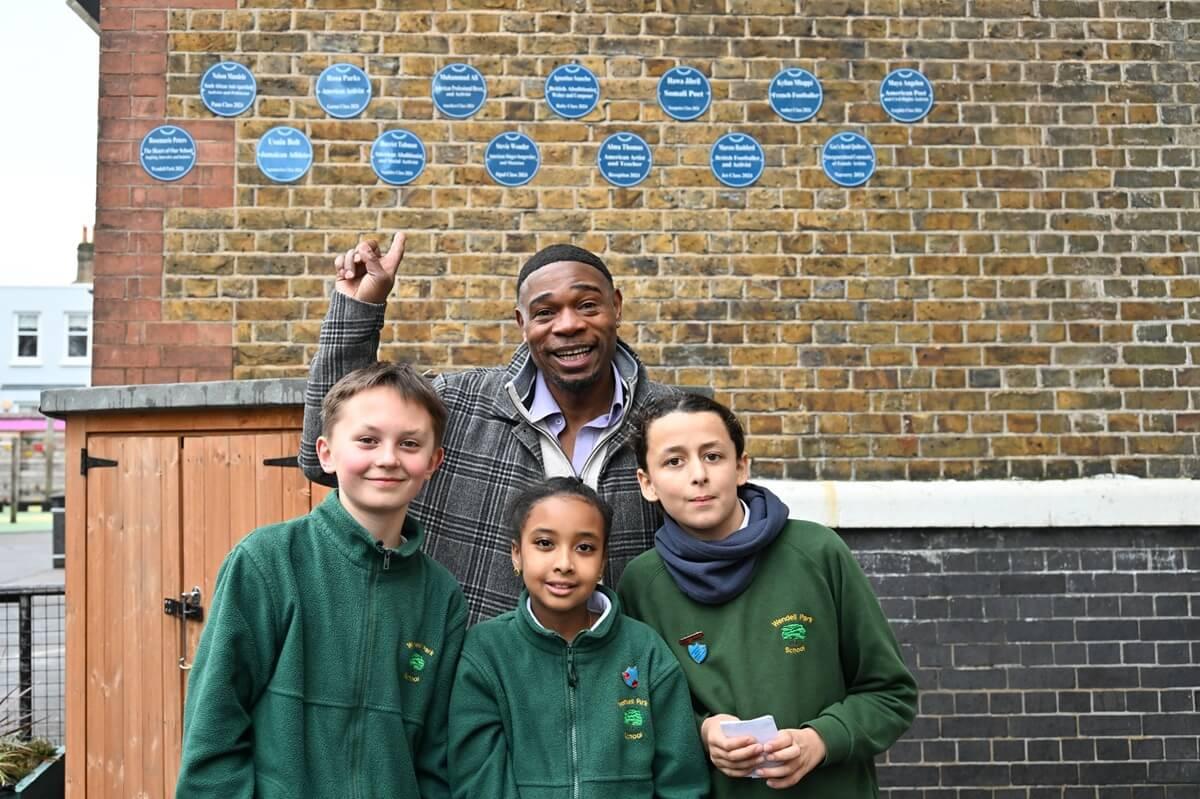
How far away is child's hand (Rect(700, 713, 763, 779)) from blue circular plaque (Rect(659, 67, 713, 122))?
12.4 feet

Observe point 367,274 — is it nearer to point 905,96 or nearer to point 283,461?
point 283,461

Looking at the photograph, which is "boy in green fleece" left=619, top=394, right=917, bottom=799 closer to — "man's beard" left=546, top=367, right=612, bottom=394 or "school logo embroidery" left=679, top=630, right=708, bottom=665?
"school logo embroidery" left=679, top=630, right=708, bottom=665

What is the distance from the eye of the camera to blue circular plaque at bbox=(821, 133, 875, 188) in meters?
5.49

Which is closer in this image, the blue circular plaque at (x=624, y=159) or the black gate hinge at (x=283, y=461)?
the black gate hinge at (x=283, y=461)

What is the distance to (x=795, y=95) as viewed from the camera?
5508mm

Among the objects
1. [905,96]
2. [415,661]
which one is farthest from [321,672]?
[905,96]

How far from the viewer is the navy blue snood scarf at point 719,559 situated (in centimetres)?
246

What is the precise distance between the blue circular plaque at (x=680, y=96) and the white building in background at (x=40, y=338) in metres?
43.4

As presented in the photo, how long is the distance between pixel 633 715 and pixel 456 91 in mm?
3847

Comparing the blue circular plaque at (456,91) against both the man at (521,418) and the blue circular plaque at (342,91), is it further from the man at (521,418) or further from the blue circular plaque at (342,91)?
the man at (521,418)

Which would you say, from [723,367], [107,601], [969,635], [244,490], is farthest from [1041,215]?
[107,601]

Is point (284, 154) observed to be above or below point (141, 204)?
above

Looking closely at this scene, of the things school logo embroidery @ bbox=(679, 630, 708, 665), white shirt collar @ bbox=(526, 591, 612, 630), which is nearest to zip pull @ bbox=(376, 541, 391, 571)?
white shirt collar @ bbox=(526, 591, 612, 630)

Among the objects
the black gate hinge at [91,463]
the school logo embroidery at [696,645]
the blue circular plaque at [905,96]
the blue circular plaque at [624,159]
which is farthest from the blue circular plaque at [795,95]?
the school logo embroidery at [696,645]
